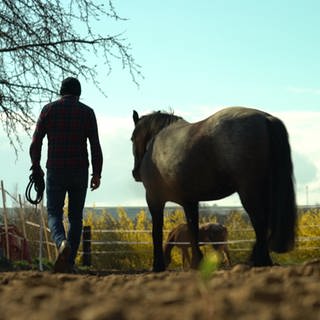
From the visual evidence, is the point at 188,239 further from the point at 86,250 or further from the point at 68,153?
the point at 68,153

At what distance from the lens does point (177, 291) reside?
2.91 m

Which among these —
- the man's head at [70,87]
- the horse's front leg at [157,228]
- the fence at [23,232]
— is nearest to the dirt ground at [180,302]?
the man's head at [70,87]

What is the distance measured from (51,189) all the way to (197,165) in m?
1.37

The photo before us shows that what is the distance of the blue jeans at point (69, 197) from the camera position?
6.95m

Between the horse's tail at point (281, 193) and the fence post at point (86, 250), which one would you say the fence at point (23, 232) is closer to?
the fence post at point (86, 250)

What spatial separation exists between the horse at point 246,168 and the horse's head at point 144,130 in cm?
86

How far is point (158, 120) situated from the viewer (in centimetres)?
863

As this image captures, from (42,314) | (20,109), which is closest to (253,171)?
(42,314)

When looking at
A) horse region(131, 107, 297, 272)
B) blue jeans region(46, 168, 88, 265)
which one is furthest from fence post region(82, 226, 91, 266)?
blue jeans region(46, 168, 88, 265)

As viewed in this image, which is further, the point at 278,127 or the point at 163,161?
the point at 163,161

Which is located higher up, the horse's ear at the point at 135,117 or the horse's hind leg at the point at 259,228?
the horse's ear at the point at 135,117

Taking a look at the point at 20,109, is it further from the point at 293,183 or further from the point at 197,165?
the point at 293,183

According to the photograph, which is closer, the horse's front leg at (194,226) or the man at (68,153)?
the man at (68,153)

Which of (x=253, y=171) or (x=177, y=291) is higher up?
(x=253, y=171)
